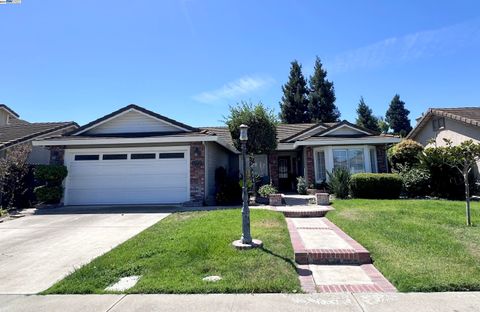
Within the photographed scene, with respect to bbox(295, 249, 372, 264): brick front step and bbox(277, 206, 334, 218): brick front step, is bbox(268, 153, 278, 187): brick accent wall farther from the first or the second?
bbox(295, 249, 372, 264): brick front step

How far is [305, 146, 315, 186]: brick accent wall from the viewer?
16828 millimetres

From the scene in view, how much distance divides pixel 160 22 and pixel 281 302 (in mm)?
10046

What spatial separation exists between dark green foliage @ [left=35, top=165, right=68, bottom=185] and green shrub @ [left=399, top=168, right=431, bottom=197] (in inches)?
623

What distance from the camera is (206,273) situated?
502cm

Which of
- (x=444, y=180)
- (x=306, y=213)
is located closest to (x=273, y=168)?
(x=306, y=213)

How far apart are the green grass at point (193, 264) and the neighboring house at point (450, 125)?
12.7m

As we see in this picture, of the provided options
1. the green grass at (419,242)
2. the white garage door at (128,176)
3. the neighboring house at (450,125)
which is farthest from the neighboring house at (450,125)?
the white garage door at (128,176)

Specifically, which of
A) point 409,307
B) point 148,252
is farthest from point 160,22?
point 409,307

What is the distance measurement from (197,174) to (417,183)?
10.4m

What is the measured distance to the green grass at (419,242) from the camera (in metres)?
4.50

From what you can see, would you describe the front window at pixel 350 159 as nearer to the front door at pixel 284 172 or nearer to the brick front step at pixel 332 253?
the front door at pixel 284 172

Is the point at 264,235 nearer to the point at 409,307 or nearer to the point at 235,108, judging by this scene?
the point at 409,307

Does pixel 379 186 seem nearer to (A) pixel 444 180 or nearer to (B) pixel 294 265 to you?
(A) pixel 444 180

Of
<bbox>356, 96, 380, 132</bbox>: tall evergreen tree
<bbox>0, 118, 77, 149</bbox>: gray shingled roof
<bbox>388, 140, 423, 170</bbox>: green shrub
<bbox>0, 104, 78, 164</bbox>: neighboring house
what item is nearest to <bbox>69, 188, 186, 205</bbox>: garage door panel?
<bbox>0, 104, 78, 164</bbox>: neighboring house
